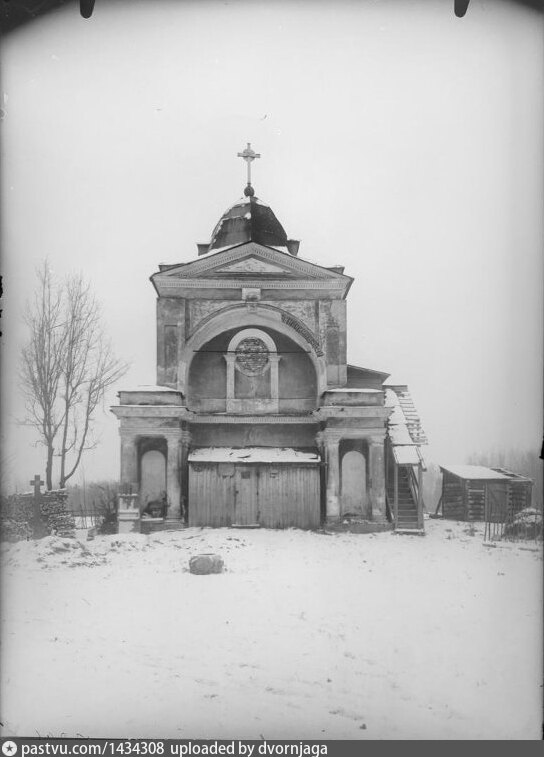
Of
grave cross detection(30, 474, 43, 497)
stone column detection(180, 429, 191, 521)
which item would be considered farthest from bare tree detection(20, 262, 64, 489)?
stone column detection(180, 429, 191, 521)

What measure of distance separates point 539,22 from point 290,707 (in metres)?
8.12

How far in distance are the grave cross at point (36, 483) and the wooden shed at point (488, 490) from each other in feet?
21.2

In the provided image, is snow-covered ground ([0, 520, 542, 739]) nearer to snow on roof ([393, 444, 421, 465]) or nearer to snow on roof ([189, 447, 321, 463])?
snow on roof ([189, 447, 321, 463])

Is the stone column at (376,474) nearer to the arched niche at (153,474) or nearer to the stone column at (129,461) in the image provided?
the arched niche at (153,474)

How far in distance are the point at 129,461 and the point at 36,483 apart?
3261 millimetres

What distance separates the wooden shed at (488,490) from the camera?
30.3 ft

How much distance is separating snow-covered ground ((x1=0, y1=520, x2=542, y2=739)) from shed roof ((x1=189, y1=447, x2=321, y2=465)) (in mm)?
4140

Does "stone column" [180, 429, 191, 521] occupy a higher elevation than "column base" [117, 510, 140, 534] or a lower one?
higher

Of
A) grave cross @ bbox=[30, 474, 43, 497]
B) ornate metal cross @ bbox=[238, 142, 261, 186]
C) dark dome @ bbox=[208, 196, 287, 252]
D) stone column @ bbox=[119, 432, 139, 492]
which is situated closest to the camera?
ornate metal cross @ bbox=[238, 142, 261, 186]

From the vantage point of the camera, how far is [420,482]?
512 inches

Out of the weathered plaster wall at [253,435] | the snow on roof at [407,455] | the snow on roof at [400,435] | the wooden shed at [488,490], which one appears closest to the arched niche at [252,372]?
the weathered plaster wall at [253,435]

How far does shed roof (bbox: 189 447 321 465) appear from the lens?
41.9ft

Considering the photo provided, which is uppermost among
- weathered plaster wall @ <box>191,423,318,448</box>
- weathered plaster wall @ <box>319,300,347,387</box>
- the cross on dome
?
the cross on dome

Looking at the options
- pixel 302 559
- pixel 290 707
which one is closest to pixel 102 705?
pixel 290 707
